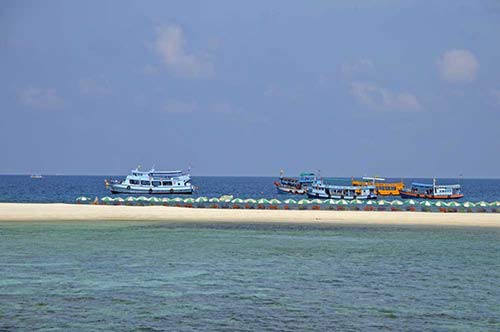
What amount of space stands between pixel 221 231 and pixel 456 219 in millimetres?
25128

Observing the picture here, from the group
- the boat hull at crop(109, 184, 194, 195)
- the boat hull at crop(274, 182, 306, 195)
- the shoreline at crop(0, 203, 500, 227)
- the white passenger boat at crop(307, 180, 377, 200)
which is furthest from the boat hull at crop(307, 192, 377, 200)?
the shoreline at crop(0, 203, 500, 227)

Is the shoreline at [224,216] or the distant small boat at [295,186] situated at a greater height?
the distant small boat at [295,186]

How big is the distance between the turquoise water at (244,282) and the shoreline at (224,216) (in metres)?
12.9

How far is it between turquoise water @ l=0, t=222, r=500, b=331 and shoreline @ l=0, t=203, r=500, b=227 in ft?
42.4

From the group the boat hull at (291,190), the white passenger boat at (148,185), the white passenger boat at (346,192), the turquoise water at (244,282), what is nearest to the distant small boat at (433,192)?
the white passenger boat at (346,192)

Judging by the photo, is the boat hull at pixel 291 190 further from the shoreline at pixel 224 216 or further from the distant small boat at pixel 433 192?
the shoreline at pixel 224 216

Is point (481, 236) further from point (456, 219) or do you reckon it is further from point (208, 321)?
point (208, 321)

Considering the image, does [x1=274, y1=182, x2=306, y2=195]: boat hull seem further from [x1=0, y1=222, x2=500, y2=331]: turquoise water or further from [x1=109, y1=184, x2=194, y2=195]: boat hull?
[x1=0, y1=222, x2=500, y2=331]: turquoise water

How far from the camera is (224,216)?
6247 cm

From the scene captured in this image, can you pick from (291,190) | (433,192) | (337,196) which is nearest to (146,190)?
(291,190)

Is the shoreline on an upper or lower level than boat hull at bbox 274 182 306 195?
lower

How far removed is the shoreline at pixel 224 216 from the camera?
5856 cm

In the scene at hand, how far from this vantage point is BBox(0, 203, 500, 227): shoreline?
58562mm

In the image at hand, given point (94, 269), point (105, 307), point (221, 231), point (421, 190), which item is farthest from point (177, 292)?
point (421, 190)
